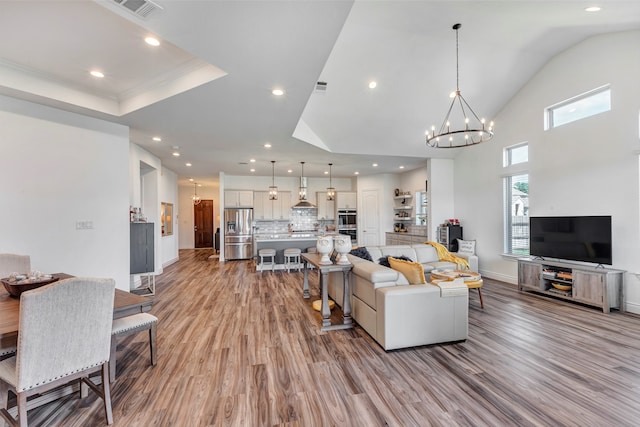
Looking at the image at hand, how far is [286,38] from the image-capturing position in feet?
7.84

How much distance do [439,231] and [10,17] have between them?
790 centimetres

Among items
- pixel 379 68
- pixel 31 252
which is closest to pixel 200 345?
pixel 31 252

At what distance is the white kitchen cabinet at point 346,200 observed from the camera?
9.91m

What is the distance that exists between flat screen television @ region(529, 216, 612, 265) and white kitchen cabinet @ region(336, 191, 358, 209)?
18.5 feet

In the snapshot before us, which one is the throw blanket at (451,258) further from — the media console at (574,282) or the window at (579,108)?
the window at (579,108)

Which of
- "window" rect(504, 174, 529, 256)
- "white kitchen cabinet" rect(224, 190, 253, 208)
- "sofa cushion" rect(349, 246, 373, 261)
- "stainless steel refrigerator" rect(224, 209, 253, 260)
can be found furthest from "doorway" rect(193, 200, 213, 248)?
"window" rect(504, 174, 529, 256)

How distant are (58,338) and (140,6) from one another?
233cm

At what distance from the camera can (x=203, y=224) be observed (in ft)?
40.7

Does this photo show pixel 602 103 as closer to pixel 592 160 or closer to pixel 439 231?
pixel 592 160

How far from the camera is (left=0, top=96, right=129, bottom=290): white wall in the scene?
352 cm

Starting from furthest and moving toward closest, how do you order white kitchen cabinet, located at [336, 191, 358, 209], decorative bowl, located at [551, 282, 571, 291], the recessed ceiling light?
white kitchen cabinet, located at [336, 191, 358, 209] → decorative bowl, located at [551, 282, 571, 291] → the recessed ceiling light

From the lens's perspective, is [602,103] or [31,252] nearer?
[31,252]

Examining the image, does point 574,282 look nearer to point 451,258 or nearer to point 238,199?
point 451,258

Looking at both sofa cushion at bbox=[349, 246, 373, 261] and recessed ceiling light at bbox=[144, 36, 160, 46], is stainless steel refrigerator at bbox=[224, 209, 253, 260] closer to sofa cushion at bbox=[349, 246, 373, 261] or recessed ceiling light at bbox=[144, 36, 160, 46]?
sofa cushion at bbox=[349, 246, 373, 261]
